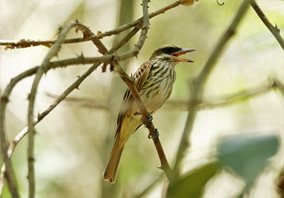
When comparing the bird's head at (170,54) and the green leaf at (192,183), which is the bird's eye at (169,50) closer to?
the bird's head at (170,54)

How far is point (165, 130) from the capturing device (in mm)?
6141

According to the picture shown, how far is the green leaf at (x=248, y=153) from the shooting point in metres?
1.11

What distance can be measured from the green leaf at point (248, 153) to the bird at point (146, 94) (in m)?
2.17

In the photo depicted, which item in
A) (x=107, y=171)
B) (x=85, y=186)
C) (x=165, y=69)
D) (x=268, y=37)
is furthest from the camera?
(x=85, y=186)

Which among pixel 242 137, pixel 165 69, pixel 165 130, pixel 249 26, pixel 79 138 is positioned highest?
pixel 242 137

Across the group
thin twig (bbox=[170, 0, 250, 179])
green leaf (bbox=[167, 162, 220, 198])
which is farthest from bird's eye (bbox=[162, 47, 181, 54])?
green leaf (bbox=[167, 162, 220, 198])

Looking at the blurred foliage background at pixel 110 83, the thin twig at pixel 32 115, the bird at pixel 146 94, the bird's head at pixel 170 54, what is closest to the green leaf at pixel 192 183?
the thin twig at pixel 32 115

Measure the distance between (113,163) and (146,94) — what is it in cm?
49

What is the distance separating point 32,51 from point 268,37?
7.65ft

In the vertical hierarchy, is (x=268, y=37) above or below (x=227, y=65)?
above

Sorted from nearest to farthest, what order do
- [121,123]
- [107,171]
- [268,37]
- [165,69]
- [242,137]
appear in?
[242,137] < [107,171] < [121,123] < [165,69] < [268,37]

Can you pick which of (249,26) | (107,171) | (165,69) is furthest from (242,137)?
(249,26)

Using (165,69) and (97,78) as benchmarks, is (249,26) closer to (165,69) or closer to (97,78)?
(165,69)

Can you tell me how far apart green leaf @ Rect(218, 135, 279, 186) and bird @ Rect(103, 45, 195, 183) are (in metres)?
2.17
